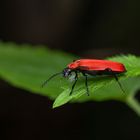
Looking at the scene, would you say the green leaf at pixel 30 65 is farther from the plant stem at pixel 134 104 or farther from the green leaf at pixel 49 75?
the plant stem at pixel 134 104

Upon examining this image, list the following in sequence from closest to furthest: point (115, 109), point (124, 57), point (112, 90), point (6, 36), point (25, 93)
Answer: point (124, 57) → point (112, 90) → point (115, 109) → point (25, 93) → point (6, 36)

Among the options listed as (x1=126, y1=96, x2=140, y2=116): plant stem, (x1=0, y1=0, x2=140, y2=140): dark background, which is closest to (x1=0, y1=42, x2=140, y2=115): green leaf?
(x1=126, y1=96, x2=140, y2=116): plant stem

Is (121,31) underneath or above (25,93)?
above

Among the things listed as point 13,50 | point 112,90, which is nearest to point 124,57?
point 112,90

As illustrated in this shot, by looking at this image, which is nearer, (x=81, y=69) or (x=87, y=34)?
(x=81, y=69)

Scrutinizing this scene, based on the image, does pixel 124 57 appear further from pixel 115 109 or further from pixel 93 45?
pixel 93 45

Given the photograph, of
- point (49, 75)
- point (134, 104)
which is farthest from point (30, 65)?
point (134, 104)

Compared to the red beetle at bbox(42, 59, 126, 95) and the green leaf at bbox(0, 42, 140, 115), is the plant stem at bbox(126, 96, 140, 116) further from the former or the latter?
the red beetle at bbox(42, 59, 126, 95)
